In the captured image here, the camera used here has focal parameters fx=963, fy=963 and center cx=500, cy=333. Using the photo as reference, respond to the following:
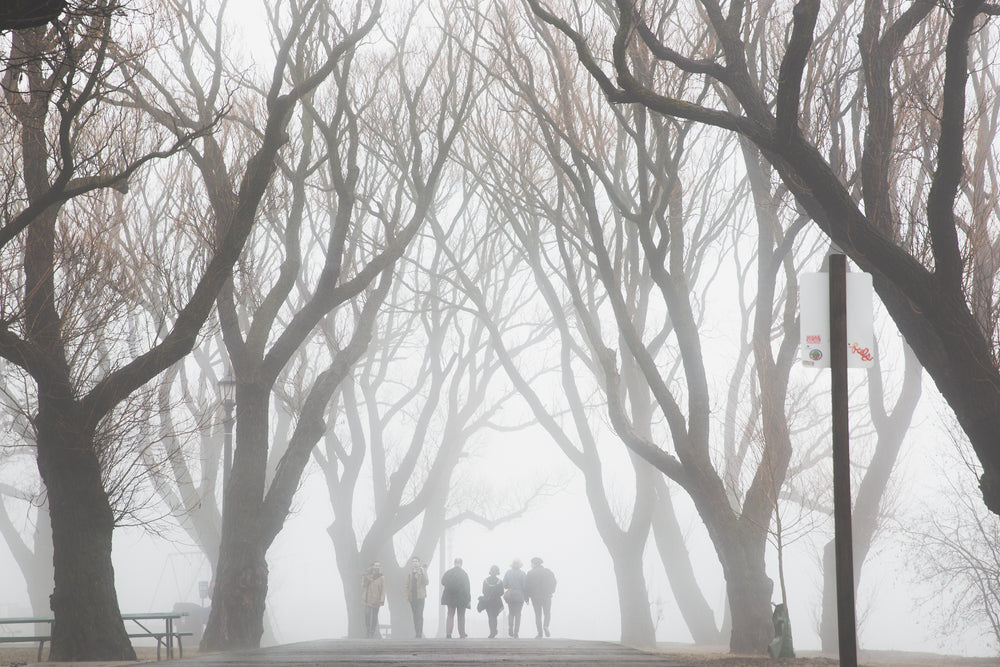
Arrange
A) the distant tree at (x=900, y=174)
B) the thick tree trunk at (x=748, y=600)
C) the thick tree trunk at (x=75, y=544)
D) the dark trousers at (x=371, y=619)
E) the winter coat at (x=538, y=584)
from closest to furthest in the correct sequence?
the distant tree at (x=900, y=174) < the thick tree trunk at (x=75, y=544) < the thick tree trunk at (x=748, y=600) < the dark trousers at (x=371, y=619) < the winter coat at (x=538, y=584)

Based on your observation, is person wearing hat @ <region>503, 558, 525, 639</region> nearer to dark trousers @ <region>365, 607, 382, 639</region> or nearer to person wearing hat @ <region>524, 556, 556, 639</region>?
person wearing hat @ <region>524, 556, 556, 639</region>

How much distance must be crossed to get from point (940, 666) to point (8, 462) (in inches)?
1061

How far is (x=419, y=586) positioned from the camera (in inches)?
755

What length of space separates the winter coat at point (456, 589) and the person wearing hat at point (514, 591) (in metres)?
1.02

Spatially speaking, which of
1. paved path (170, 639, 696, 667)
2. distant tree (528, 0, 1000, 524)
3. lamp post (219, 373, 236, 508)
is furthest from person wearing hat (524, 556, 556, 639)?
distant tree (528, 0, 1000, 524)

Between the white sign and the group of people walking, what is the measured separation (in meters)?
14.9

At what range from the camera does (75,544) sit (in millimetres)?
10273

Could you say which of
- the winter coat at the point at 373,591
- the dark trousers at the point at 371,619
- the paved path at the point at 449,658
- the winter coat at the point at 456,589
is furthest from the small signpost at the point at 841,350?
the dark trousers at the point at 371,619

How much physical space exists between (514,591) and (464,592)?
4.04ft

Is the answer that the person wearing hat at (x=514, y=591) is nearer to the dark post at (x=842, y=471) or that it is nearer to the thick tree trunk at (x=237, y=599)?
the thick tree trunk at (x=237, y=599)

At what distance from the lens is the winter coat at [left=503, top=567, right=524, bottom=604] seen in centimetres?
1961

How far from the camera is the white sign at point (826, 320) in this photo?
471 centimetres

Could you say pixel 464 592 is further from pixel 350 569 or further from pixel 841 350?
pixel 841 350

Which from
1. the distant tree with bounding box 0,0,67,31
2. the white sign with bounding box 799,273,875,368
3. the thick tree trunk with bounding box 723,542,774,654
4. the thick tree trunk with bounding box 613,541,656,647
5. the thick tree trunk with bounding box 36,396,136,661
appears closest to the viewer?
the white sign with bounding box 799,273,875,368
